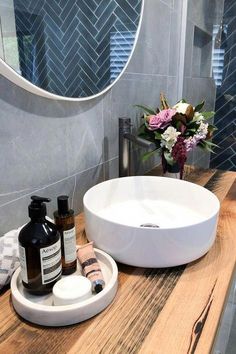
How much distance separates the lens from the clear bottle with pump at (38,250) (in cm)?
57

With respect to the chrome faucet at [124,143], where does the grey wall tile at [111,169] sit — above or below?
below

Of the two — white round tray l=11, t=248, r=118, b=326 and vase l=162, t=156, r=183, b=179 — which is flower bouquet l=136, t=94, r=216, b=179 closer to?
vase l=162, t=156, r=183, b=179

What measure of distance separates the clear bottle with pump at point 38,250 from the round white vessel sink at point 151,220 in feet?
0.53

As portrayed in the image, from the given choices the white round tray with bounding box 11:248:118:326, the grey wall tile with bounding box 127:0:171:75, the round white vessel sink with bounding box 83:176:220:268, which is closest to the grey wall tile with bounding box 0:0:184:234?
the grey wall tile with bounding box 127:0:171:75

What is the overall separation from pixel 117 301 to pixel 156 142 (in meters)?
0.73

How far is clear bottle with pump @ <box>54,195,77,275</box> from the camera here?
2.16ft

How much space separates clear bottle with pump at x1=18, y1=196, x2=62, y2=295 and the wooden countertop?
0.25ft

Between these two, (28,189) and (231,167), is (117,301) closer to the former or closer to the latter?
(28,189)

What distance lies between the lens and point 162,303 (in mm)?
613

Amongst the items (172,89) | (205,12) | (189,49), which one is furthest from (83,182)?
(205,12)

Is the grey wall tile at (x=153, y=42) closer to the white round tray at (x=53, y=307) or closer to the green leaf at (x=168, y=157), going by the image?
the green leaf at (x=168, y=157)

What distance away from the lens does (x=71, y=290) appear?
58cm

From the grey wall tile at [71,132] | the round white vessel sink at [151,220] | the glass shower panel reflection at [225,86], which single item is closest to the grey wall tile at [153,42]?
the grey wall tile at [71,132]

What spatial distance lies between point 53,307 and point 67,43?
0.73 metres
